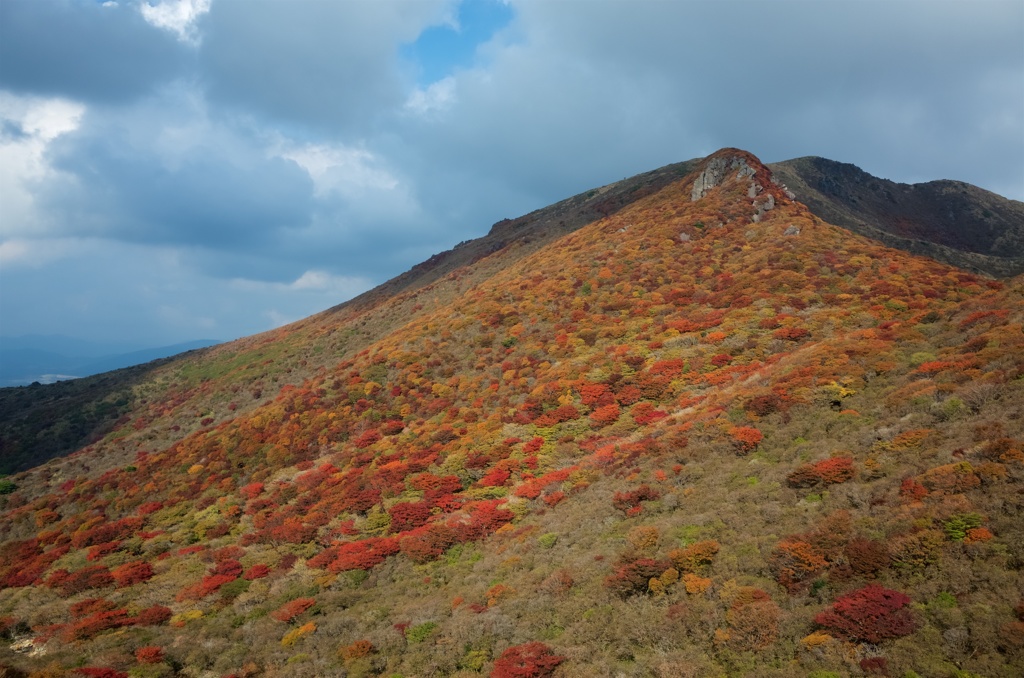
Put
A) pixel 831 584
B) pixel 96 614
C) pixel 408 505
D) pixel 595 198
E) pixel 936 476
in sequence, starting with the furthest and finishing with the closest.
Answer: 1. pixel 595 198
2. pixel 408 505
3. pixel 96 614
4. pixel 936 476
5. pixel 831 584

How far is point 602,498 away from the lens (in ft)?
78.8

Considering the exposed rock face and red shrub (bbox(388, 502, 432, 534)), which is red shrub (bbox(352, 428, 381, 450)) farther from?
the exposed rock face

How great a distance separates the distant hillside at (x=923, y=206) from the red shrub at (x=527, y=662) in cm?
10489

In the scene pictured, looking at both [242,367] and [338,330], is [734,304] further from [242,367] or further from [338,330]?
[242,367]

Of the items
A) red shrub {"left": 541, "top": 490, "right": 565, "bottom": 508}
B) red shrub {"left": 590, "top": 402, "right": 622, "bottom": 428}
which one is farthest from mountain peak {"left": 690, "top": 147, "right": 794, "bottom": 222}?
red shrub {"left": 541, "top": 490, "right": 565, "bottom": 508}

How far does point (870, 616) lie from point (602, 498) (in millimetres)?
12390

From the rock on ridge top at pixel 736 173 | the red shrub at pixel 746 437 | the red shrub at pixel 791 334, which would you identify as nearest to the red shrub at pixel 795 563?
the red shrub at pixel 746 437

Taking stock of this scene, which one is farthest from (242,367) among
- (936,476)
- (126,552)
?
(936,476)

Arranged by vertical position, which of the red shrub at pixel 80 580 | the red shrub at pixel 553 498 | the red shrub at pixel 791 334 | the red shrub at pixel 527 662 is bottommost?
the red shrub at pixel 527 662

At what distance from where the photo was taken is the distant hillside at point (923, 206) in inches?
4529

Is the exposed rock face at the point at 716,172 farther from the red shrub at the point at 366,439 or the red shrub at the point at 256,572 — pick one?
the red shrub at the point at 256,572

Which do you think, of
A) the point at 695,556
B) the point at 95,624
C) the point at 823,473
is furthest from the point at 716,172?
the point at 95,624

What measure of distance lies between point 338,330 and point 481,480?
56.2 m

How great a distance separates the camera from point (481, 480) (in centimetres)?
3041
